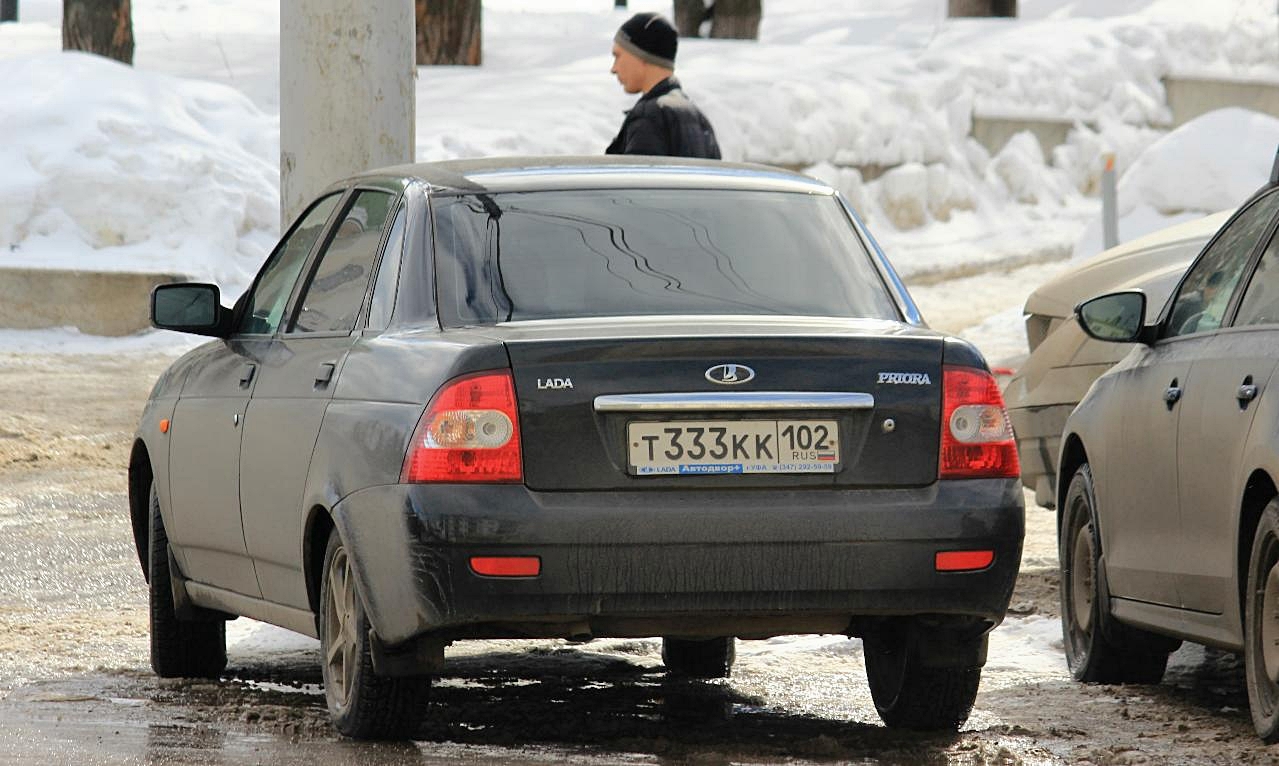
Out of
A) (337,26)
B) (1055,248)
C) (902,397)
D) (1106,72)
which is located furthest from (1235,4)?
(902,397)

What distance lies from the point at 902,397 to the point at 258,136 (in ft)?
46.5

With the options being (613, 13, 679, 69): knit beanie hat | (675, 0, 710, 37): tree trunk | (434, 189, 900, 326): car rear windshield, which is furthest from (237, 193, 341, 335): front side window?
(675, 0, 710, 37): tree trunk

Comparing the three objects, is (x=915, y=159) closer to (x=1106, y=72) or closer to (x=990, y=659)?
(x=1106, y=72)

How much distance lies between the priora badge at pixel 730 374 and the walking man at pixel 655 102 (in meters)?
3.73

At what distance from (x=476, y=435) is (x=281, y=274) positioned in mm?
1988

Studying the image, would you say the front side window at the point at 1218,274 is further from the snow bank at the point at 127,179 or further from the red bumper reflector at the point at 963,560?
the snow bank at the point at 127,179

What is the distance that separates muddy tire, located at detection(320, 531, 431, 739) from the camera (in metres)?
5.75

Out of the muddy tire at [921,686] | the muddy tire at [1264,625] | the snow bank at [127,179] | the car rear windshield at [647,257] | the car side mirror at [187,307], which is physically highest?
the car rear windshield at [647,257]

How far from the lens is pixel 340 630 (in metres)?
6.01

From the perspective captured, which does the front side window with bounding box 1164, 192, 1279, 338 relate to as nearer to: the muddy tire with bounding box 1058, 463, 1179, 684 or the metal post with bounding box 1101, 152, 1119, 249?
the muddy tire with bounding box 1058, 463, 1179, 684

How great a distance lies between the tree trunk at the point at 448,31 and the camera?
24.1 metres

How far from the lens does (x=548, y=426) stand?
5387 millimetres

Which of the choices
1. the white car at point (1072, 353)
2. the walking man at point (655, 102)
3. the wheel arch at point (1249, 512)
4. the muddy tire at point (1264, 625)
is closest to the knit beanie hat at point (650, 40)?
the walking man at point (655, 102)

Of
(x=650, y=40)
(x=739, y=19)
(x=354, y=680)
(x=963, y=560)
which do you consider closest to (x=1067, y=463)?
(x=963, y=560)
